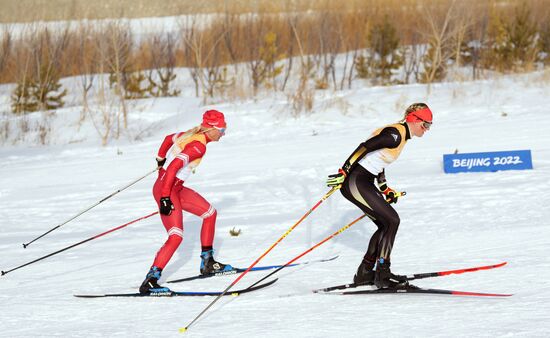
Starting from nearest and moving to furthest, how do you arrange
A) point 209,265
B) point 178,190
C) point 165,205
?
1. point 165,205
2. point 178,190
3. point 209,265

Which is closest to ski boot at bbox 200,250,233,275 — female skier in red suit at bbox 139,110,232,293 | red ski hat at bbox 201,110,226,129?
female skier in red suit at bbox 139,110,232,293

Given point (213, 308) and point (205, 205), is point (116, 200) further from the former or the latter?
point (213, 308)

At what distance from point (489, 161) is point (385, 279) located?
623 cm

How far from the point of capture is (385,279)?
21.7 ft

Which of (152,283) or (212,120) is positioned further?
(212,120)

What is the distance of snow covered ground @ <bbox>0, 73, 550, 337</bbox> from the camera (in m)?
6.14

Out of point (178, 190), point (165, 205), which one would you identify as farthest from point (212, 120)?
point (165, 205)

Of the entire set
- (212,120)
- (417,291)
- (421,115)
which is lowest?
(417,291)

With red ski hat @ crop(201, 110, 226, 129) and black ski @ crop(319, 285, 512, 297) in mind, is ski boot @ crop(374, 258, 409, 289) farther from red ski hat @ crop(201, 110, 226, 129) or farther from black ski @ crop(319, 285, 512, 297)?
red ski hat @ crop(201, 110, 226, 129)

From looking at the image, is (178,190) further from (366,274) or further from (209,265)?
(366,274)

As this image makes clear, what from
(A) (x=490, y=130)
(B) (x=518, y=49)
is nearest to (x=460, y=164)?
(A) (x=490, y=130)

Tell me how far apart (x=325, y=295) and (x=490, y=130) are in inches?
375

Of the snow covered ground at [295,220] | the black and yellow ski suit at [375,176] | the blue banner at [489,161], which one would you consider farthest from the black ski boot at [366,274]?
the blue banner at [489,161]

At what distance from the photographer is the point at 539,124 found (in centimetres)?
1518
